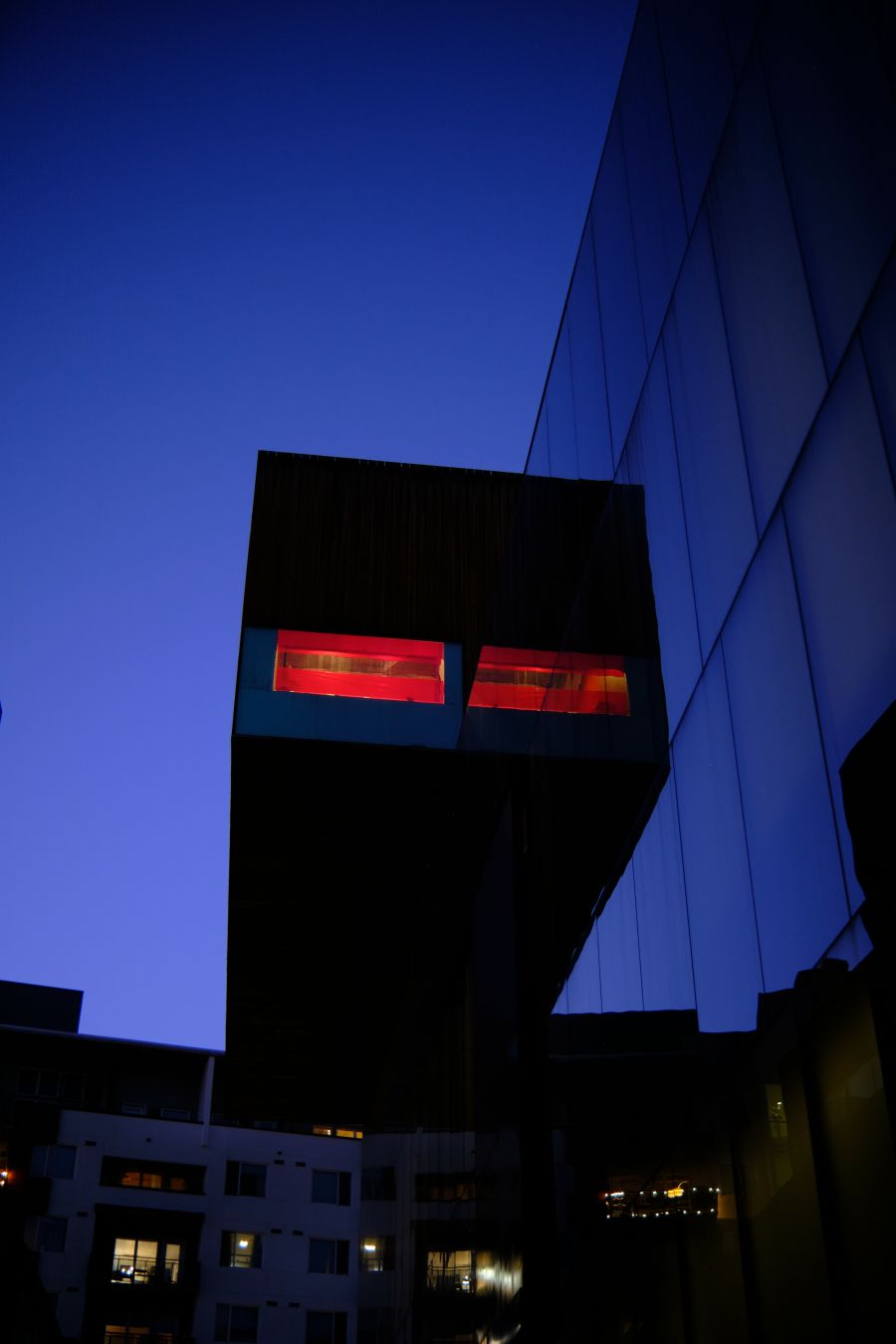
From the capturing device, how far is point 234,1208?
55219 millimetres

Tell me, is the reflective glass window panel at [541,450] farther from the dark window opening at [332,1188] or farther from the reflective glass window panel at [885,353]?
the dark window opening at [332,1188]

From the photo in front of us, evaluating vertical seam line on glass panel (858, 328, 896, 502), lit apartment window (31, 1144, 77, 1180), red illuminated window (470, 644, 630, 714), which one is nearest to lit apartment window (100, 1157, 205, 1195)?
lit apartment window (31, 1144, 77, 1180)

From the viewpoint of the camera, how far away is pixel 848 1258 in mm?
6695

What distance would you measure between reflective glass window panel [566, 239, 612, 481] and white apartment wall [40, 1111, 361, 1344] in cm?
4586

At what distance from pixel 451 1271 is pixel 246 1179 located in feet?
127

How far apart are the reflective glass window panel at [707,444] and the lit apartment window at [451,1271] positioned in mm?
12846

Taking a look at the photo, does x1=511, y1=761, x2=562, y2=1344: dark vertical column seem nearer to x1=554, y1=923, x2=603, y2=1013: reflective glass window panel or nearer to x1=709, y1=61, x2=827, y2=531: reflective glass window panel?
x1=554, y1=923, x2=603, y2=1013: reflective glass window panel

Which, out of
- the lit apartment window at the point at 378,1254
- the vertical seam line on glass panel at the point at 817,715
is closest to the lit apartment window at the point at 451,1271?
the lit apartment window at the point at 378,1254

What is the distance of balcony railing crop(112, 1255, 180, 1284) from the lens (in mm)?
52312

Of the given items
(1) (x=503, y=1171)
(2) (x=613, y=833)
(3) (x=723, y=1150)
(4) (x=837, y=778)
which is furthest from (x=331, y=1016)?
(4) (x=837, y=778)

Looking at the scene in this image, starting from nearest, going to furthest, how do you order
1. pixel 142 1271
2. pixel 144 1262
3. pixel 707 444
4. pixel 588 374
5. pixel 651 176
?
pixel 707 444 < pixel 651 176 < pixel 588 374 < pixel 142 1271 < pixel 144 1262

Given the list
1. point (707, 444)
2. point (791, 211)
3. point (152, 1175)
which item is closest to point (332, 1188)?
point (152, 1175)

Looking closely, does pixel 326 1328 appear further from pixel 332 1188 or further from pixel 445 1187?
pixel 445 1187

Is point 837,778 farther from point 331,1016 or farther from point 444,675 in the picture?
point 331,1016
